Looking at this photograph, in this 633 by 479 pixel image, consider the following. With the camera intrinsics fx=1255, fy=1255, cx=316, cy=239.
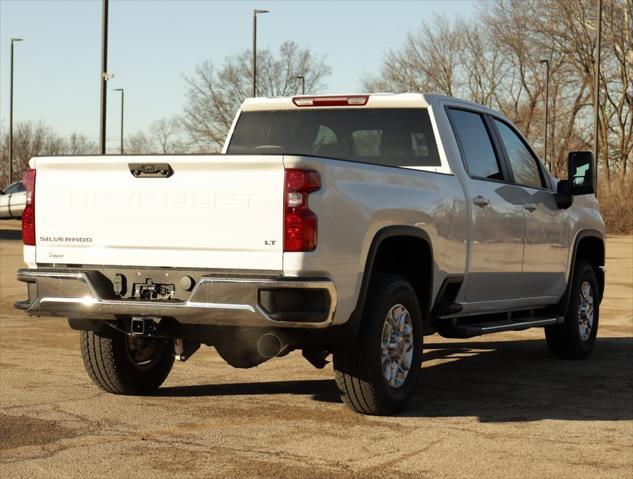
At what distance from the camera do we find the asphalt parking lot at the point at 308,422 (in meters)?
6.33

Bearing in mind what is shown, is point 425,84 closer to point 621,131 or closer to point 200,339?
point 621,131

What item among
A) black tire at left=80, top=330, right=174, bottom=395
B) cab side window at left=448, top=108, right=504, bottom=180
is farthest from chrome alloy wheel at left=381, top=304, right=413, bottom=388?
black tire at left=80, top=330, right=174, bottom=395

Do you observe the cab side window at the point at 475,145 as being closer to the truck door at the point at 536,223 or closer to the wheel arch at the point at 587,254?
the truck door at the point at 536,223

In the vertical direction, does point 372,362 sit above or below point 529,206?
below

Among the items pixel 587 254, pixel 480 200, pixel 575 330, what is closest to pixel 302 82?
pixel 587 254

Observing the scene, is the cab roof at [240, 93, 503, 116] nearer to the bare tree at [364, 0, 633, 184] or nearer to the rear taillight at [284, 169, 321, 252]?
the rear taillight at [284, 169, 321, 252]

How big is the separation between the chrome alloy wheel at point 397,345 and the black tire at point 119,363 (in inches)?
71.1

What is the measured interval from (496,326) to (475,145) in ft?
4.54

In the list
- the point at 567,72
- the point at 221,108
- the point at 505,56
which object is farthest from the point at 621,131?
the point at 221,108

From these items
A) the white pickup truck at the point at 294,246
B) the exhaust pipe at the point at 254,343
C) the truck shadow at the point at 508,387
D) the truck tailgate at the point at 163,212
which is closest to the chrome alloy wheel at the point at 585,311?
the truck shadow at the point at 508,387

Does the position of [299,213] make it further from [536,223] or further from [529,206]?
[536,223]

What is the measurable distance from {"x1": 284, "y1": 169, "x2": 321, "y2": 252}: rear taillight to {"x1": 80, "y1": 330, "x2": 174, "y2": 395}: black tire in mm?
1784

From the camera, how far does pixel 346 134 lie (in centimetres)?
937

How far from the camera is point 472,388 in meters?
9.16
